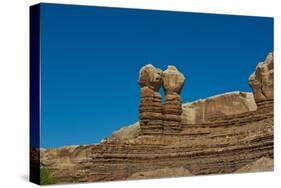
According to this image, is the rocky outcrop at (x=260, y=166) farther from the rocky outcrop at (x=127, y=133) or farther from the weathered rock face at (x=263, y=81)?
the rocky outcrop at (x=127, y=133)

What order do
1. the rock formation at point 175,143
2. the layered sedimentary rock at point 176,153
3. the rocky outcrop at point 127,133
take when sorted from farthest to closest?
the rocky outcrop at point 127,133 < the rock formation at point 175,143 < the layered sedimentary rock at point 176,153

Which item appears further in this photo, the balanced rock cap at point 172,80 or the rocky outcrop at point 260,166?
the rocky outcrop at point 260,166

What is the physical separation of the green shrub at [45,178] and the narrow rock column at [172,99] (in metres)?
2.20

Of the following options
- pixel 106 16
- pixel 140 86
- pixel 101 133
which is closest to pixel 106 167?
pixel 101 133

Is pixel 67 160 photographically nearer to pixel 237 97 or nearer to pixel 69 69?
pixel 69 69

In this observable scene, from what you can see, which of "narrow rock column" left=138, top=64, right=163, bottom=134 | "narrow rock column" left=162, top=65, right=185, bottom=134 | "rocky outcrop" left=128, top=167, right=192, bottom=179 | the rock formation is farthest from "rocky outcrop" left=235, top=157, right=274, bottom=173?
"narrow rock column" left=138, top=64, right=163, bottom=134

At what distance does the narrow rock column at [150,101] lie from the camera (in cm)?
1302

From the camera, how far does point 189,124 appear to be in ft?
44.4

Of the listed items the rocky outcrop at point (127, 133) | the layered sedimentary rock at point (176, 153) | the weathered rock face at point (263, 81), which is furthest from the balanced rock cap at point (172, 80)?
the weathered rock face at point (263, 81)

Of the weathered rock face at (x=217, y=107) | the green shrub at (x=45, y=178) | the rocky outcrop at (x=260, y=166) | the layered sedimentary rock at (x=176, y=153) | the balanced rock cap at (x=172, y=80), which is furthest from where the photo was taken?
the rocky outcrop at (x=260, y=166)

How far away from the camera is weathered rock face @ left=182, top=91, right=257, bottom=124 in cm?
1350

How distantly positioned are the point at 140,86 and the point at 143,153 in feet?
3.64

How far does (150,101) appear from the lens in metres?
→ 13.1

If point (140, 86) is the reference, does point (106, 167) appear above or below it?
below
